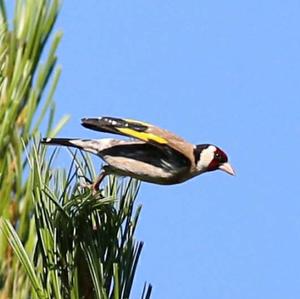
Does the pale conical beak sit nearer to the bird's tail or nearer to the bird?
the bird

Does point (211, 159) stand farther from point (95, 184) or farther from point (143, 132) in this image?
point (95, 184)

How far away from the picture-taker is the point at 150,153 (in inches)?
121

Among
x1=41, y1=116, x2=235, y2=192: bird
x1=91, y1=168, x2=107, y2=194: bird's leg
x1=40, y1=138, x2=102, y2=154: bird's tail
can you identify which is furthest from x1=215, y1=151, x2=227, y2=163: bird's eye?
x1=91, y1=168, x2=107, y2=194: bird's leg

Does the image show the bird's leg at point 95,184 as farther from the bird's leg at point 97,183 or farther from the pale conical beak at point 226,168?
the pale conical beak at point 226,168

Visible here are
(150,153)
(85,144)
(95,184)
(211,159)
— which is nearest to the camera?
(95,184)

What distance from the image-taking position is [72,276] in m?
1.54

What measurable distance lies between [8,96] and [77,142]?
3.06 ft

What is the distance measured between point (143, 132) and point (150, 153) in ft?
0.87

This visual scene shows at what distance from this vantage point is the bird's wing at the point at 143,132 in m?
2.66

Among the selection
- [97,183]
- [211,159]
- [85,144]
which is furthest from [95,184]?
[211,159]

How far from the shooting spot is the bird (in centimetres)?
273

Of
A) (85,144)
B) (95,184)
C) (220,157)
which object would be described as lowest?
(95,184)

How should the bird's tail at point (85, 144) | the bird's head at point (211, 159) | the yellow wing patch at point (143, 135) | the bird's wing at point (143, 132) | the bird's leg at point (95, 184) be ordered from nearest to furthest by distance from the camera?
the bird's leg at point (95, 184)
the bird's tail at point (85, 144)
the bird's wing at point (143, 132)
the yellow wing patch at point (143, 135)
the bird's head at point (211, 159)

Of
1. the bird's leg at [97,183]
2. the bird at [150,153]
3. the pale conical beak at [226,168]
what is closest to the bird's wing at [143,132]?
the bird at [150,153]
